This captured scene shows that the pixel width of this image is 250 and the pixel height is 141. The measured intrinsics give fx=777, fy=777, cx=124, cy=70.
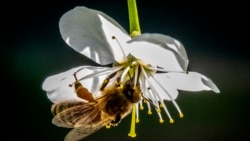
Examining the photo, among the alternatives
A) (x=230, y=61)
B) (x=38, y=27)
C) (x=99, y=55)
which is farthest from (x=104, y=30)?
(x=230, y=61)

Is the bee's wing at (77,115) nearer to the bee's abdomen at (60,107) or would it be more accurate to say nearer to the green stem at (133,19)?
the bee's abdomen at (60,107)

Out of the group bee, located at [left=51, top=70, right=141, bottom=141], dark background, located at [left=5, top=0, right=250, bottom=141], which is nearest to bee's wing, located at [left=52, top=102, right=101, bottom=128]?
bee, located at [left=51, top=70, right=141, bottom=141]

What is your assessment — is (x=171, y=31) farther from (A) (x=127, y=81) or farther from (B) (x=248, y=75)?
(A) (x=127, y=81)

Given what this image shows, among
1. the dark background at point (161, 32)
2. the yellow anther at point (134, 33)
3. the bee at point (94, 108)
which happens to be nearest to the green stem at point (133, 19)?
the yellow anther at point (134, 33)

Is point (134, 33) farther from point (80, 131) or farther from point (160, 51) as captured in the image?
point (80, 131)

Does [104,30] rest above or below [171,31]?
above

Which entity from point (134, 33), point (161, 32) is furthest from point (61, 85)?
point (161, 32)
